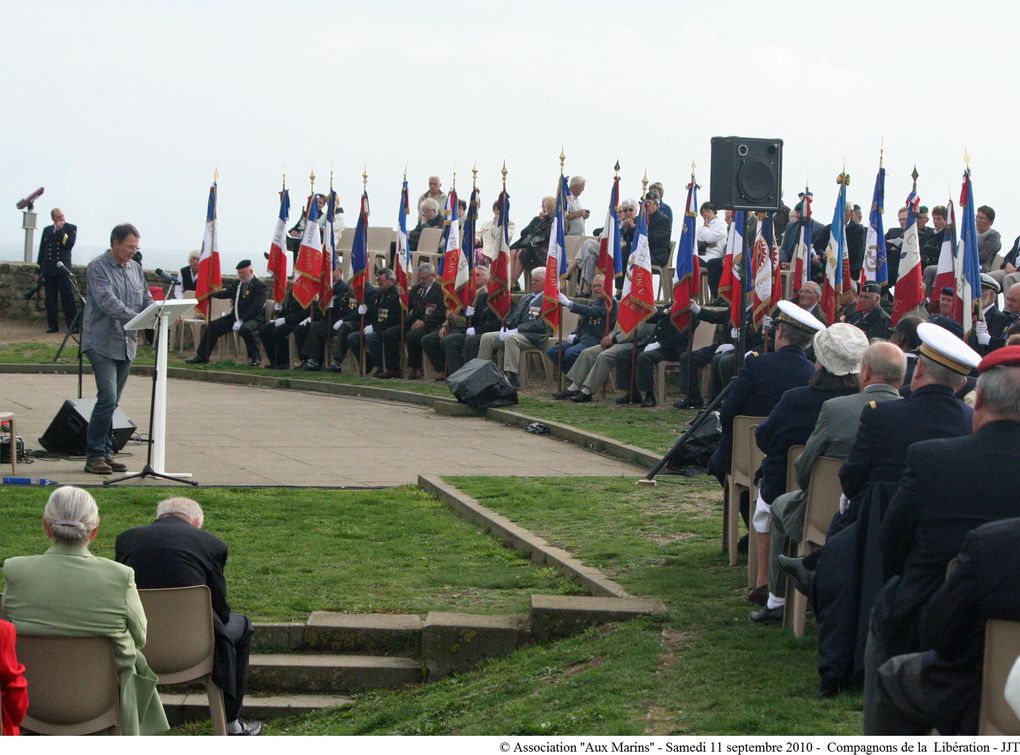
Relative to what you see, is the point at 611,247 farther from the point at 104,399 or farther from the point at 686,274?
the point at 104,399

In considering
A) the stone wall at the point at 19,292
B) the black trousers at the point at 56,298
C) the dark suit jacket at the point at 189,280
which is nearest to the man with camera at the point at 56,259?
the black trousers at the point at 56,298

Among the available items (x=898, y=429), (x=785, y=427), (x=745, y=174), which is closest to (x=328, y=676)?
(x=785, y=427)

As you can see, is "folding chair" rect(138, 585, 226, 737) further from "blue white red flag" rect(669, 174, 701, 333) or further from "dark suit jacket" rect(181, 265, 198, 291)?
"dark suit jacket" rect(181, 265, 198, 291)

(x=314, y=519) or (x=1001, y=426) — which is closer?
(x=1001, y=426)

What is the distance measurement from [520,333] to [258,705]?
43.4 ft

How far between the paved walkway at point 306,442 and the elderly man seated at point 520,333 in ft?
5.75

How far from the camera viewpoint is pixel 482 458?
15070 millimetres

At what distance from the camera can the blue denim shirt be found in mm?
12242

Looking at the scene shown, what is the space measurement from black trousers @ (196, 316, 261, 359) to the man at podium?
12.4 m

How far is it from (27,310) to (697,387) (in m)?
15.9

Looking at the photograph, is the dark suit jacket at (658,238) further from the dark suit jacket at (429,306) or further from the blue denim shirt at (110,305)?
the blue denim shirt at (110,305)

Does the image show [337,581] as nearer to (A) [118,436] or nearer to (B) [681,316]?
(A) [118,436]

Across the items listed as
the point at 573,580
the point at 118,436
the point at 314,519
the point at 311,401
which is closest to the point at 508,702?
the point at 573,580

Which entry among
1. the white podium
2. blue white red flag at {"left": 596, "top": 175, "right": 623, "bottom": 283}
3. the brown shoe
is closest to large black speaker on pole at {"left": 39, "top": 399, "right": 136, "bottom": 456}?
the brown shoe
